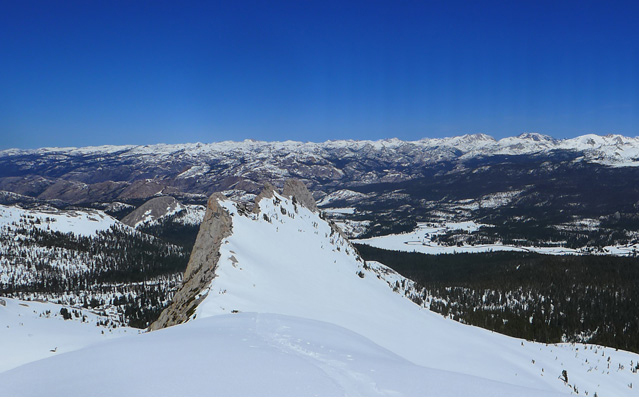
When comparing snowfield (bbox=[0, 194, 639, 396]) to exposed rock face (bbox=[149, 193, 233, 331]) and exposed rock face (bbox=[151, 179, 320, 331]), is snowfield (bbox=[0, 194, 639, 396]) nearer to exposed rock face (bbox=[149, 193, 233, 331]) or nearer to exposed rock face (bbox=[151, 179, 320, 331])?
exposed rock face (bbox=[151, 179, 320, 331])

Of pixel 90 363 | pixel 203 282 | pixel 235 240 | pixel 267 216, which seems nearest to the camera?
pixel 90 363

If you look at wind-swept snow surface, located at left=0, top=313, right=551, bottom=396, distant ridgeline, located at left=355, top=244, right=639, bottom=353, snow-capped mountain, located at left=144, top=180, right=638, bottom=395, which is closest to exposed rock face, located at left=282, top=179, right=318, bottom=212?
snow-capped mountain, located at left=144, top=180, right=638, bottom=395

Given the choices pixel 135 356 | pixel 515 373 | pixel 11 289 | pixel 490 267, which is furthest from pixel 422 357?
pixel 11 289

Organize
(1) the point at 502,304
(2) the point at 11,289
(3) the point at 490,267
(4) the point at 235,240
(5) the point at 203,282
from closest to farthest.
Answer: (5) the point at 203,282
(4) the point at 235,240
(1) the point at 502,304
(2) the point at 11,289
(3) the point at 490,267

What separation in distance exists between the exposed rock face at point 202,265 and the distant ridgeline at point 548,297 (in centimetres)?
6720

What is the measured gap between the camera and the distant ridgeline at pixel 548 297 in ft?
326

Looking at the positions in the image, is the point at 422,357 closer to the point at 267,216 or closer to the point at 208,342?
the point at 208,342

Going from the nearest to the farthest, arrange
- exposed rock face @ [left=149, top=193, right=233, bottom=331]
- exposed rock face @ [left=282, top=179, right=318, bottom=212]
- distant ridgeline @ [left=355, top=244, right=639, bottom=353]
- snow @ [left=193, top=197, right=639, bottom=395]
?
snow @ [left=193, top=197, right=639, bottom=395] < exposed rock face @ [left=149, top=193, right=233, bottom=331] < exposed rock face @ [left=282, top=179, right=318, bottom=212] < distant ridgeline @ [left=355, top=244, right=639, bottom=353]

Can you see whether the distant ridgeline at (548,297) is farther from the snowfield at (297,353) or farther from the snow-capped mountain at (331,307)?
the snowfield at (297,353)

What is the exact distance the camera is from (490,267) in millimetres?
184875

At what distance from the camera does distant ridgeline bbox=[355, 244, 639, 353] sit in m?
99.4

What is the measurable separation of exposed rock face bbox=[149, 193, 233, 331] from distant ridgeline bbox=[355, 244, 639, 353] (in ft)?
220

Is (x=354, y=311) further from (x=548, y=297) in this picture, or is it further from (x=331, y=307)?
(x=548, y=297)

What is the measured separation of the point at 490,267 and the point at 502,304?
64000mm
